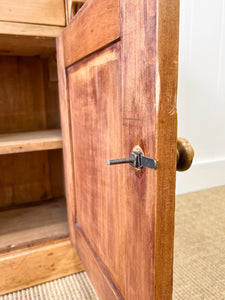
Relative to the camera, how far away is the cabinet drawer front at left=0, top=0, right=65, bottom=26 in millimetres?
694

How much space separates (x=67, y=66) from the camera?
730 mm

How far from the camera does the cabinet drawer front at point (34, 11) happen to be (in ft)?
2.28

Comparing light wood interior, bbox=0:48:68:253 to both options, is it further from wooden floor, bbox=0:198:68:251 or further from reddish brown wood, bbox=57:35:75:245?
reddish brown wood, bbox=57:35:75:245

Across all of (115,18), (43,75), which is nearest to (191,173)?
(43,75)

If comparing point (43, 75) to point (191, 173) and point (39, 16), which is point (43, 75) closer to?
point (39, 16)

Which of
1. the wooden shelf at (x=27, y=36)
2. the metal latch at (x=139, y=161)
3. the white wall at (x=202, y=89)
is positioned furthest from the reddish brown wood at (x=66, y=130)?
the white wall at (x=202, y=89)

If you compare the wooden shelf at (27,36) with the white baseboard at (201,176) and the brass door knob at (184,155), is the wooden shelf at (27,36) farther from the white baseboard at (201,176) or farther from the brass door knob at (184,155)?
the white baseboard at (201,176)

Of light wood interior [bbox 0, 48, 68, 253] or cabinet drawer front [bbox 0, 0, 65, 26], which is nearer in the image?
cabinet drawer front [bbox 0, 0, 65, 26]

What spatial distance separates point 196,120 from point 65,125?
3.00 feet

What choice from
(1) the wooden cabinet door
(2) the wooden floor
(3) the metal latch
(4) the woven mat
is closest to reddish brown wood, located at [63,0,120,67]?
(1) the wooden cabinet door

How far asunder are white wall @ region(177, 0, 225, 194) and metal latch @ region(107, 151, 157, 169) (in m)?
1.09

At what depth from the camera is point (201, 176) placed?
1.57 metres

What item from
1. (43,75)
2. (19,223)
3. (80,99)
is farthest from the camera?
(43,75)

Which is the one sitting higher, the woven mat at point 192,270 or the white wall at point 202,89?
the white wall at point 202,89
